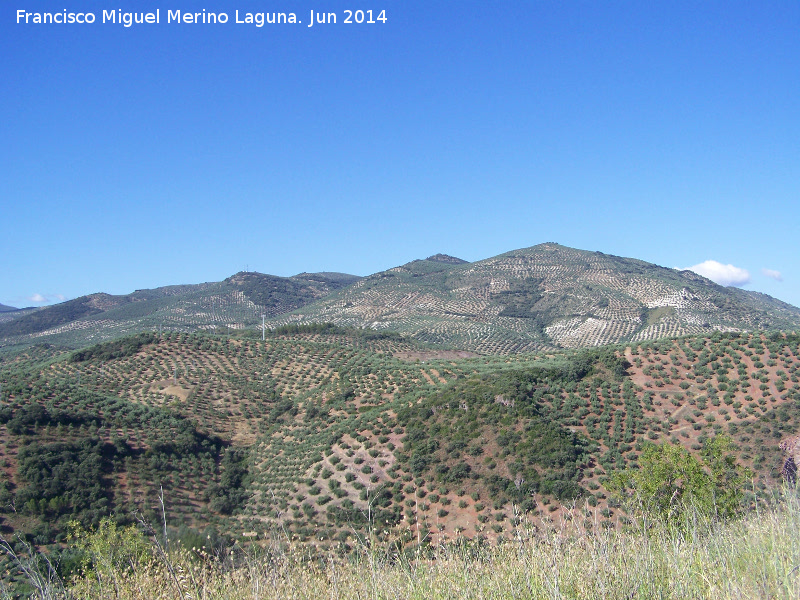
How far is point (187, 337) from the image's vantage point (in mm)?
61188

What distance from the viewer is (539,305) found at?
138875 mm

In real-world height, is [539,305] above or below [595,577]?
above

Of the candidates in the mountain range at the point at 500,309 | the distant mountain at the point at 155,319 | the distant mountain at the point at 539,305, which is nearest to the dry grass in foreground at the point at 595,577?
the mountain range at the point at 500,309

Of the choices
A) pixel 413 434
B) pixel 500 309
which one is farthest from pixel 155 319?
pixel 413 434

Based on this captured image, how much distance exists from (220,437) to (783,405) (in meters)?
36.0

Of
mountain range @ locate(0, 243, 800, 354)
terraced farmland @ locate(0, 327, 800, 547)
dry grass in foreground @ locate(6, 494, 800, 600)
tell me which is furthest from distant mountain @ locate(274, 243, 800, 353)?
dry grass in foreground @ locate(6, 494, 800, 600)

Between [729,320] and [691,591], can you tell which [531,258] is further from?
[691,591]

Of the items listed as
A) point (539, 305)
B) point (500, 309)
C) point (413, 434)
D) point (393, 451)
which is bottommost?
point (393, 451)

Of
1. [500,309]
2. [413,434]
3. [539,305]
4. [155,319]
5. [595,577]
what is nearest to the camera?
[595,577]

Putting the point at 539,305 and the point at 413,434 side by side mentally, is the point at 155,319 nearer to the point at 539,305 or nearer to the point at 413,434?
the point at 539,305

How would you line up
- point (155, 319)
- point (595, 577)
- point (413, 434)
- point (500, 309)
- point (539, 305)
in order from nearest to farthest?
point (595, 577), point (413, 434), point (500, 309), point (539, 305), point (155, 319)

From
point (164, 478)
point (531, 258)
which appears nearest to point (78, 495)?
point (164, 478)

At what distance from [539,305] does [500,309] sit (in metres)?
11.1

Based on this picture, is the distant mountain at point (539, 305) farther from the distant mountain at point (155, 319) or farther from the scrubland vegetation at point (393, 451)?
the scrubland vegetation at point (393, 451)
